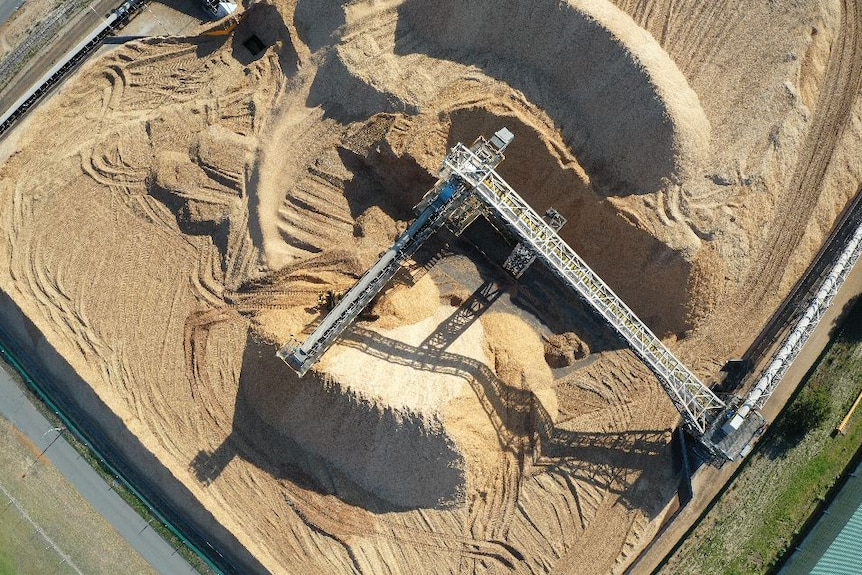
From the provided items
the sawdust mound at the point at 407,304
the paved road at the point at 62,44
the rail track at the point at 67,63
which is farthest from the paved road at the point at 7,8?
the sawdust mound at the point at 407,304

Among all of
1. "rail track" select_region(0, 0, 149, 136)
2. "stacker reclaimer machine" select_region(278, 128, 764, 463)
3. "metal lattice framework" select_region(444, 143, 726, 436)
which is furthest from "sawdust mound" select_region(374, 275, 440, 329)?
"rail track" select_region(0, 0, 149, 136)

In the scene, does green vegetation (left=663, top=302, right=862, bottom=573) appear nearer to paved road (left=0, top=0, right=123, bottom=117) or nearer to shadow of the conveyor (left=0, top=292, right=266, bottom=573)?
shadow of the conveyor (left=0, top=292, right=266, bottom=573)

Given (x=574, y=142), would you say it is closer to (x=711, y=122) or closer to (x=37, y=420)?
(x=711, y=122)

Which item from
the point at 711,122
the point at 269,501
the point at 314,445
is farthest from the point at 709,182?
the point at 269,501

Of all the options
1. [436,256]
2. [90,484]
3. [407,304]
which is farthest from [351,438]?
[90,484]

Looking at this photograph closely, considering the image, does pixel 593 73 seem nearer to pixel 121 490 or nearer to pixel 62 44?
pixel 62 44

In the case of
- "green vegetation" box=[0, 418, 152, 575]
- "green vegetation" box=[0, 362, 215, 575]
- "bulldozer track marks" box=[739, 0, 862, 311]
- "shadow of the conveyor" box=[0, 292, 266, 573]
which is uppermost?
"bulldozer track marks" box=[739, 0, 862, 311]
